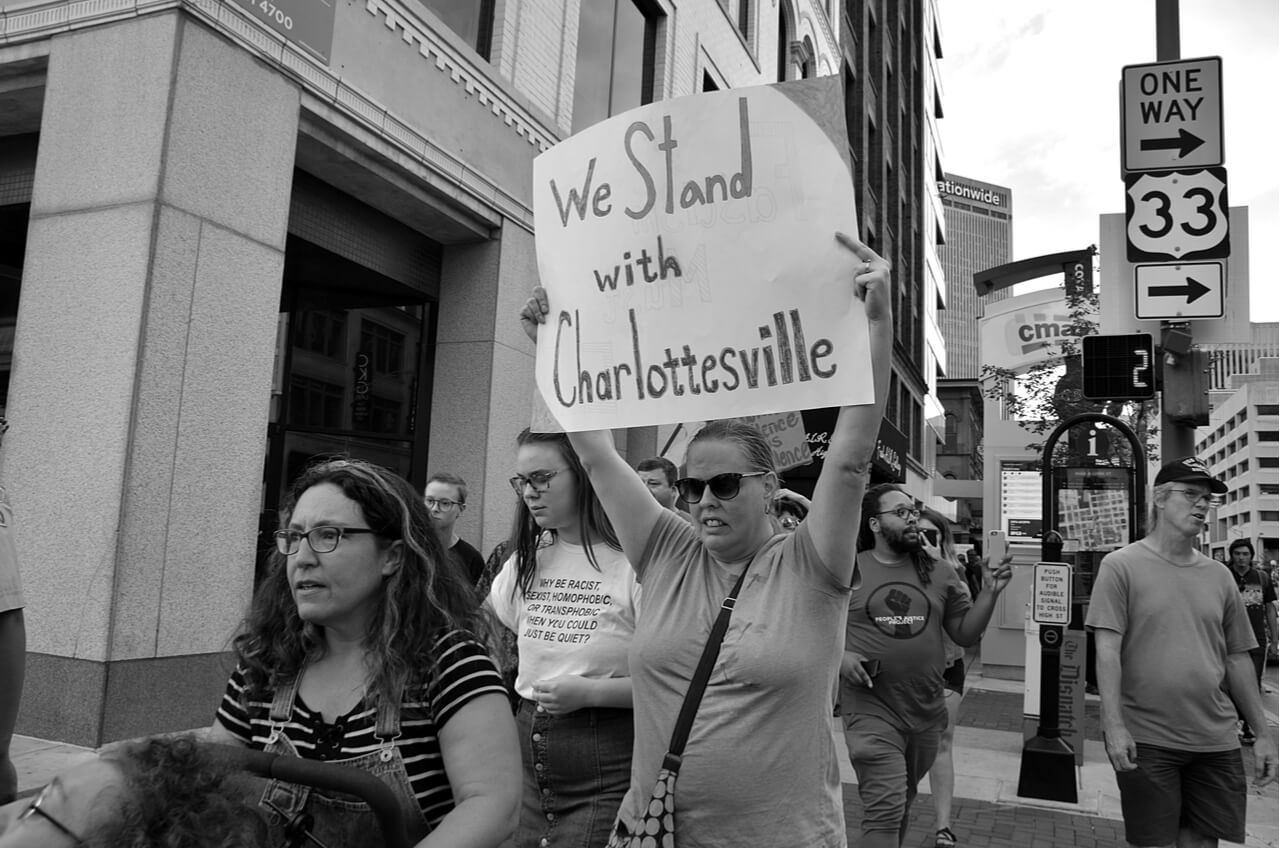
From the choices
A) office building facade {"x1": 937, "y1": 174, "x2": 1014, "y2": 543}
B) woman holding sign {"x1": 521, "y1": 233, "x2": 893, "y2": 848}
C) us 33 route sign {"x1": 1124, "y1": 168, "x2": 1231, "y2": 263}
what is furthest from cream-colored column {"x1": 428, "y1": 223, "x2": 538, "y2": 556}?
office building facade {"x1": 937, "y1": 174, "x2": 1014, "y2": 543}

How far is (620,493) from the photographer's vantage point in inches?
108

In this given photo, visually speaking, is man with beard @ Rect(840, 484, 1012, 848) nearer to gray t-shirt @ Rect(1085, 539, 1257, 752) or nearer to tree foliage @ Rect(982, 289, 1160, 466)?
gray t-shirt @ Rect(1085, 539, 1257, 752)

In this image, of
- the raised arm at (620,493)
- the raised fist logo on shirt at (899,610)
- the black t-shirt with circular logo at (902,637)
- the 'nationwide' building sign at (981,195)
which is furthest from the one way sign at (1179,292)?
the 'nationwide' building sign at (981,195)

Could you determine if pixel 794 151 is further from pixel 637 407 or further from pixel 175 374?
pixel 175 374

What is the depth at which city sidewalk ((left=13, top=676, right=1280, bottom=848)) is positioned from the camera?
547cm

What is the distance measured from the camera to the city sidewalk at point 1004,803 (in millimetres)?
5469

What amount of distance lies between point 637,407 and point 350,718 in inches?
46.4

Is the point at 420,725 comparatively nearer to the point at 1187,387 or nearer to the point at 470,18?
the point at 1187,387

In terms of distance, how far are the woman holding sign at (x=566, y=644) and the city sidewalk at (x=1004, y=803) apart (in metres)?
3.04

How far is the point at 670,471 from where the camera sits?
5176 millimetres

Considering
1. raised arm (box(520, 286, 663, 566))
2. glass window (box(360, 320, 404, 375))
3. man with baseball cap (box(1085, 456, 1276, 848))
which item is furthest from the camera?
glass window (box(360, 320, 404, 375))

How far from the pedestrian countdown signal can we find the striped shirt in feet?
19.2

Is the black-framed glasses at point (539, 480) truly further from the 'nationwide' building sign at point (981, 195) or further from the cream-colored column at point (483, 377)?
the 'nationwide' building sign at point (981, 195)

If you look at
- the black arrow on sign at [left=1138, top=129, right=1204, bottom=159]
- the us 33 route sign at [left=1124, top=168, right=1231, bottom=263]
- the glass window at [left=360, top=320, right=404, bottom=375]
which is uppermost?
the black arrow on sign at [left=1138, top=129, right=1204, bottom=159]
